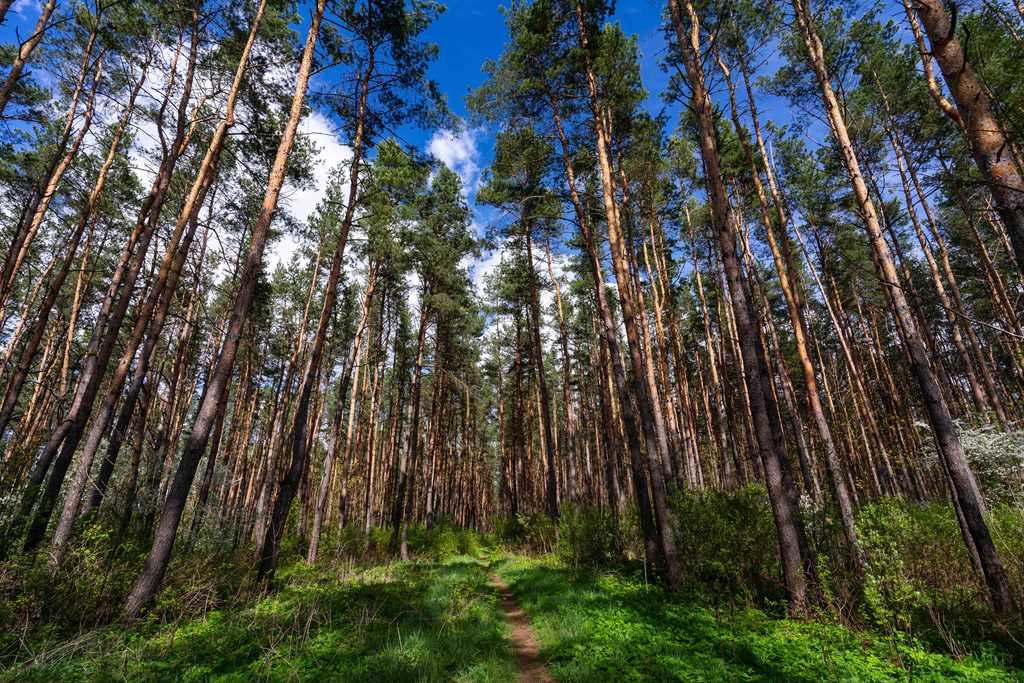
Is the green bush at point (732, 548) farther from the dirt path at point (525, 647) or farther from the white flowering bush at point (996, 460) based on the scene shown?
the white flowering bush at point (996, 460)

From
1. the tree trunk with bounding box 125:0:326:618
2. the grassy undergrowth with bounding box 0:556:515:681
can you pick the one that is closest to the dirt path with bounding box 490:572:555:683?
the grassy undergrowth with bounding box 0:556:515:681

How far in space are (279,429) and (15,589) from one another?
1049cm

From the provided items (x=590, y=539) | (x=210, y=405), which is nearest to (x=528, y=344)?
(x=590, y=539)

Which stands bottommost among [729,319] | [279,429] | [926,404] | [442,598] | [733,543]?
[442,598]

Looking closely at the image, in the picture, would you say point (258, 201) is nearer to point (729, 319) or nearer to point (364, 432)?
point (364, 432)

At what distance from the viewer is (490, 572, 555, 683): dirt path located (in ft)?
14.0

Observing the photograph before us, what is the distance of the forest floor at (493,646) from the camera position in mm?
3699

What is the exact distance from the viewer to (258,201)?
13164 millimetres

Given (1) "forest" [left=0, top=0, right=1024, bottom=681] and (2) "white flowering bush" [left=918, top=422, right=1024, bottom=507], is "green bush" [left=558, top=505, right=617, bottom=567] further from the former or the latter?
(2) "white flowering bush" [left=918, top=422, right=1024, bottom=507]

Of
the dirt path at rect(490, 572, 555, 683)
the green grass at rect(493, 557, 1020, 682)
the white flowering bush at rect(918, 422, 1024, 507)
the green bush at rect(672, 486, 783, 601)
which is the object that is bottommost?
the dirt path at rect(490, 572, 555, 683)

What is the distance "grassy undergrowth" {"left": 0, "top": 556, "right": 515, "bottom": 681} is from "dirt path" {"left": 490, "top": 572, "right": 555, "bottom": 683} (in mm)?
210

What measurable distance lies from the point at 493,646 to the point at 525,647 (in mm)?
700

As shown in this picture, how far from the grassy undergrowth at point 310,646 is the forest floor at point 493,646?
0.06 ft

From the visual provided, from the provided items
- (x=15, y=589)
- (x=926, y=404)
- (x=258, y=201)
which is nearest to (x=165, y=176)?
(x=258, y=201)
